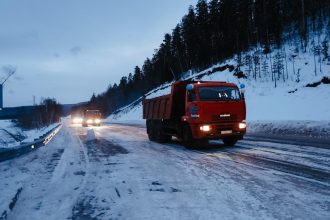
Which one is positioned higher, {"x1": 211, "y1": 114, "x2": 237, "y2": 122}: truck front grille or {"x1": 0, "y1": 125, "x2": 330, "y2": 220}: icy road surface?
{"x1": 211, "y1": 114, "x2": 237, "y2": 122}: truck front grille

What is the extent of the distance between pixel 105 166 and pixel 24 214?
4899 mm

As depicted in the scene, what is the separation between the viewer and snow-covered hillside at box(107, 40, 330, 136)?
34594 mm

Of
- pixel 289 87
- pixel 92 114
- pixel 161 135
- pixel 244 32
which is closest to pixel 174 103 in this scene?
pixel 161 135

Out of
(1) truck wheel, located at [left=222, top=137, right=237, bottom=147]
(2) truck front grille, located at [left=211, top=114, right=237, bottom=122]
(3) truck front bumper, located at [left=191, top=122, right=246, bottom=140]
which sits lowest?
(1) truck wheel, located at [left=222, top=137, right=237, bottom=147]

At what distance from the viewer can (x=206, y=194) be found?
6574 millimetres

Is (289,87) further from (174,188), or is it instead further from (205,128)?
(174,188)

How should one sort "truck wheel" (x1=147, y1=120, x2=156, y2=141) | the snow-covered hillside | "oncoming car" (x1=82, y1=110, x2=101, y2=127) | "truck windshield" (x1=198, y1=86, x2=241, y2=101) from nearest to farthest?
"truck windshield" (x1=198, y1=86, x2=241, y2=101), "truck wheel" (x1=147, y1=120, x2=156, y2=141), the snow-covered hillside, "oncoming car" (x1=82, y1=110, x2=101, y2=127)

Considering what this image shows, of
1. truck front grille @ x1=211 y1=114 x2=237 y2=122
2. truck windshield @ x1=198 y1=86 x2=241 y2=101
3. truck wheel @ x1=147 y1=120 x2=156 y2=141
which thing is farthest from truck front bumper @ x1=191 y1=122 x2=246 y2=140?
truck wheel @ x1=147 y1=120 x2=156 y2=141

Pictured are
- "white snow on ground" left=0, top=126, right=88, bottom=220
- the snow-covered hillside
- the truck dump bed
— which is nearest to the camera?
"white snow on ground" left=0, top=126, right=88, bottom=220

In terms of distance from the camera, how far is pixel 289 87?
4397 cm

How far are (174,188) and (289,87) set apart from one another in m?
39.6

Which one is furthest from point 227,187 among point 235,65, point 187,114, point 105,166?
point 235,65

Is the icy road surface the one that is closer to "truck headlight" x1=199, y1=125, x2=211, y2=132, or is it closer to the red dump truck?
"truck headlight" x1=199, y1=125, x2=211, y2=132

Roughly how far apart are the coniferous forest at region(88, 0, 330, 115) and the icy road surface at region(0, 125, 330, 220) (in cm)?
3999
